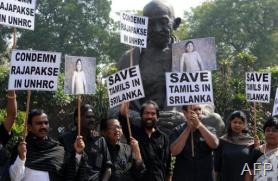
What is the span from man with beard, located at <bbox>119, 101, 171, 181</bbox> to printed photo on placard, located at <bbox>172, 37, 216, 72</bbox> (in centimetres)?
121

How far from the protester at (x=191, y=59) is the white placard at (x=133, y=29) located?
667 millimetres

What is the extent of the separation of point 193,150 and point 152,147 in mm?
415

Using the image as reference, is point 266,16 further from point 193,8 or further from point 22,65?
point 22,65

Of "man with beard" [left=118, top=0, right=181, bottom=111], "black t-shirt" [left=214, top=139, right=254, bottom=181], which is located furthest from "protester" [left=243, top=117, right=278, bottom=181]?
"man with beard" [left=118, top=0, right=181, bottom=111]

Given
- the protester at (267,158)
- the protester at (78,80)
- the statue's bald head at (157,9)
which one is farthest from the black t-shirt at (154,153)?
the statue's bald head at (157,9)

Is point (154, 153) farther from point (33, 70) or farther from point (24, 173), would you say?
point (33, 70)

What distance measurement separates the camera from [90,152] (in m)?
5.79

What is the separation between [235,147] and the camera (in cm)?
639

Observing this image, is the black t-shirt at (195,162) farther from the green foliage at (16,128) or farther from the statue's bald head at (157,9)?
the green foliage at (16,128)

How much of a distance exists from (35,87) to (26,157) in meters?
0.74

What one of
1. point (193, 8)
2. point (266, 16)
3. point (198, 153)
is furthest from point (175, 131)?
point (193, 8)

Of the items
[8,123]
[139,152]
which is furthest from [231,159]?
[8,123]

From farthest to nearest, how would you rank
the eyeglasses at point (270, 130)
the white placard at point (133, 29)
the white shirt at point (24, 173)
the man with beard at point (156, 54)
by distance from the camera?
the man with beard at point (156, 54) < the white placard at point (133, 29) < the eyeglasses at point (270, 130) < the white shirt at point (24, 173)

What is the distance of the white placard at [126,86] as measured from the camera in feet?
20.7
